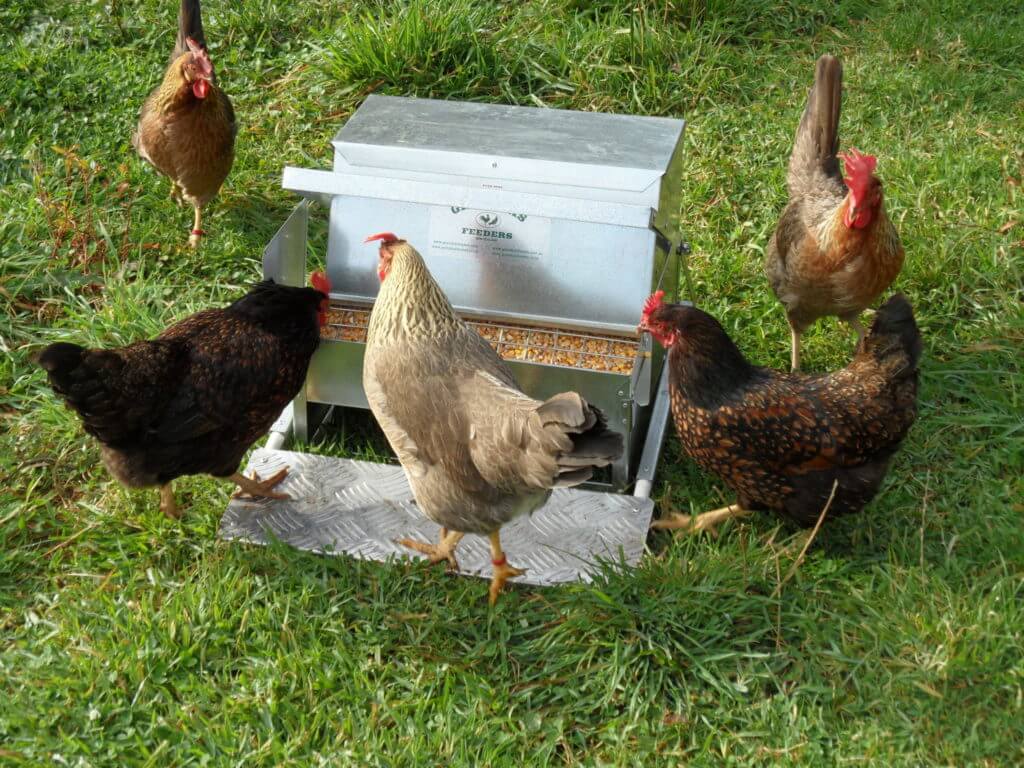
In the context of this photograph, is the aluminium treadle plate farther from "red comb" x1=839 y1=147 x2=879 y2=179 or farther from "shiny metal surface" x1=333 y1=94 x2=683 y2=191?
"red comb" x1=839 y1=147 x2=879 y2=179

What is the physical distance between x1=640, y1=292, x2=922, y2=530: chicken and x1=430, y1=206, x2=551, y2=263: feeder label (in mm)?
574

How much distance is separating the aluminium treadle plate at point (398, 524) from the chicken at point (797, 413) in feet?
1.67

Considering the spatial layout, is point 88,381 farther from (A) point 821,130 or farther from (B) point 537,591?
(A) point 821,130

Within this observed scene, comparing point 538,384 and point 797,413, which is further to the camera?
point 538,384

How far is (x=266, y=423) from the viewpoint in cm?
403

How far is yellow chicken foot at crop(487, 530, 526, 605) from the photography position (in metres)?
3.77

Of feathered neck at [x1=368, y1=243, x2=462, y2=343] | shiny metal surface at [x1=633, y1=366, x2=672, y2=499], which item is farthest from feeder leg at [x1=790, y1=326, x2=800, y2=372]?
feathered neck at [x1=368, y1=243, x2=462, y2=343]

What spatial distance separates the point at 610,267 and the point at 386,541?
4.75 feet

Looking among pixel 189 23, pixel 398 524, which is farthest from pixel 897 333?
pixel 189 23

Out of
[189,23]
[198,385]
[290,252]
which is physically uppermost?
[189,23]

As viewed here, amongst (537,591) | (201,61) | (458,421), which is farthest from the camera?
(201,61)

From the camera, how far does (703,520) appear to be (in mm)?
4051

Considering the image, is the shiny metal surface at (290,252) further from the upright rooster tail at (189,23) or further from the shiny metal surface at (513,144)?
the upright rooster tail at (189,23)

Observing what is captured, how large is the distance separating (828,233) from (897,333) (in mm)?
733
